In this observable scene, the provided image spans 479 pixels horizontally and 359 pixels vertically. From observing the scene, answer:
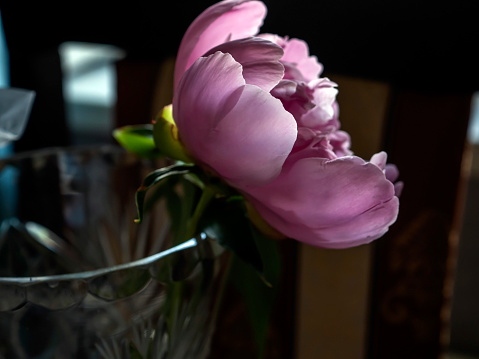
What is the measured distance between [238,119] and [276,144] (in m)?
0.01

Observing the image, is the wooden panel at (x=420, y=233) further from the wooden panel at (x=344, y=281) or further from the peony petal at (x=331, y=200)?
the peony petal at (x=331, y=200)

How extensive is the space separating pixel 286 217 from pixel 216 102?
0.04 meters

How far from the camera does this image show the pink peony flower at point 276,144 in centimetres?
18

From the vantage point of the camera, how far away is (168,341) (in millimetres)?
223

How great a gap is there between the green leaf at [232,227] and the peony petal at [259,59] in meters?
0.05

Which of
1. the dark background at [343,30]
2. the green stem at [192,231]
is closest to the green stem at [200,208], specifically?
the green stem at [192,231]

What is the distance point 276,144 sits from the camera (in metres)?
0.18

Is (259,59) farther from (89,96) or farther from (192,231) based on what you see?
(89,96)

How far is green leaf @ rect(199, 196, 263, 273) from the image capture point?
21cm

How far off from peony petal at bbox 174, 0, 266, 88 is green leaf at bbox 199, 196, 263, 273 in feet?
0.16

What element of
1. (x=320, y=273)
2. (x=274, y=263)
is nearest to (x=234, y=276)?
(x=274, y=263)

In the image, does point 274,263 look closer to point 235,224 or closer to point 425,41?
point 235,224

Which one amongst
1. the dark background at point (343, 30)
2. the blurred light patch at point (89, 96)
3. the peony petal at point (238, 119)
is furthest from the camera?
the blurred light patch at point (89, 96)

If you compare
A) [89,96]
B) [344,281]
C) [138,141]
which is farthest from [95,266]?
[89,96]
